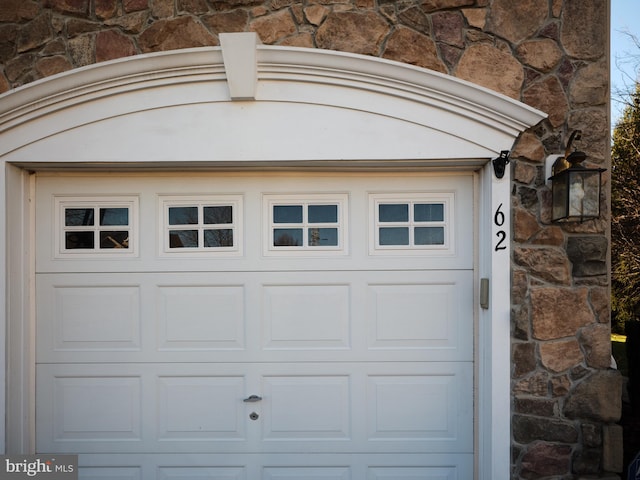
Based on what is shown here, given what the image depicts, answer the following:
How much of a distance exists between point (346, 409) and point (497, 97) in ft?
7.19

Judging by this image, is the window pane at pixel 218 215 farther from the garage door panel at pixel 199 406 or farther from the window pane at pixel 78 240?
the garage door panel at pixel 199 406

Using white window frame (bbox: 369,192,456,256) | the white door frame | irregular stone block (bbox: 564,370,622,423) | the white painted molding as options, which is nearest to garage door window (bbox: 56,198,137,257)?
the white door frame

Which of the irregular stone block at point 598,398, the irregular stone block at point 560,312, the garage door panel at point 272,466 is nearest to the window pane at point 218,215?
the garage door panel at point 272,466

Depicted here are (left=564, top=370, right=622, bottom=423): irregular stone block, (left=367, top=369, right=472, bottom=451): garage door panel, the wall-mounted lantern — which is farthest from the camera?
(left=367, top=369, right=472, bottom=451): garage door panel

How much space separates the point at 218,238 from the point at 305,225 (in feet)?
1.94

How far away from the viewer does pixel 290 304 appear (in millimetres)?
3070

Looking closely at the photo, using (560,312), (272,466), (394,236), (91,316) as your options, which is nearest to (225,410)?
(272,466)

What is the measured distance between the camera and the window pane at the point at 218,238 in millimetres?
3096

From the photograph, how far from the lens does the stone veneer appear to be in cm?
280

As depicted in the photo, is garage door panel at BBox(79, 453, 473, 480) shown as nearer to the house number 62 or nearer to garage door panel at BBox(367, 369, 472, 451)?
garage door panel at BBox(367, 369, 472, 451)

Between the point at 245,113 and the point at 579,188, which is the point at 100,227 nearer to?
the point at 245,113

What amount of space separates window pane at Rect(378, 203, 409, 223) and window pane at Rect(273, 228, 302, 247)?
558 mm

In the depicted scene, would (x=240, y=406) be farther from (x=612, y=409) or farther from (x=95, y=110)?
(x=612, y=409)

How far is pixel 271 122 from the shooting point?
2.85 meters
